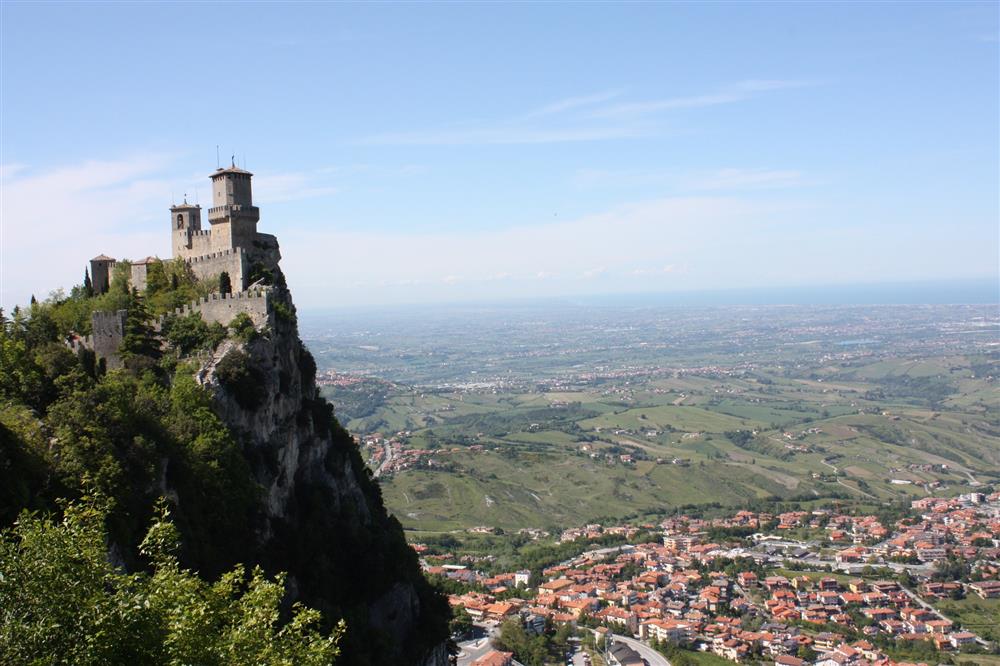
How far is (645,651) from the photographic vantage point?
69.1 meters

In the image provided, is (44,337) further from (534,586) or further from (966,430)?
(966,430)

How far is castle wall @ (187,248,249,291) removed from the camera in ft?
130

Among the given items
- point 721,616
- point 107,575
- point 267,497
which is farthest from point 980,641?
point 107,575

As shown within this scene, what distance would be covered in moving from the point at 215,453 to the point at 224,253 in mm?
13479

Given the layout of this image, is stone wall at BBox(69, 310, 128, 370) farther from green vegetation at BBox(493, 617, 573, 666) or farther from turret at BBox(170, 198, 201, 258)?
green vegetation at BBox(493, 617, 573, 666)

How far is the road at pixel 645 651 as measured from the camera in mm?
66194

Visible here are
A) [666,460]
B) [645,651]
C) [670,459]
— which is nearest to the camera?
[645,651]

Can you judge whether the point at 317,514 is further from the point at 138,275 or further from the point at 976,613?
the point at 976,613

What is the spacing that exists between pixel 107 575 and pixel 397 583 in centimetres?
2742

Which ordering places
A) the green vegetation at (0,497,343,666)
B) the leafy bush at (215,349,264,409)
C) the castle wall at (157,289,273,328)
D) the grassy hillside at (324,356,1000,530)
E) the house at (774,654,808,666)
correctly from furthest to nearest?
the grassy hillside at (324,356,1000,530), the house at (774,654,808,666), the castle wall at (157,289,273,328), the leafy bush at (215,349,264,409), the green vegetation at (0,497,343,666)

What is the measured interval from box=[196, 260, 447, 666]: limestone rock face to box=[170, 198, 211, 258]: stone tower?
3.45 meters

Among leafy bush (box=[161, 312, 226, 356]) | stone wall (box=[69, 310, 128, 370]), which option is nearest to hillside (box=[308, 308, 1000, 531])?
leafy bush (box=[161, 312, 226, 356])

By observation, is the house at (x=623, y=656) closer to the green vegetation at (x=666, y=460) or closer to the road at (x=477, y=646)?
the road at (x=477, y=646)

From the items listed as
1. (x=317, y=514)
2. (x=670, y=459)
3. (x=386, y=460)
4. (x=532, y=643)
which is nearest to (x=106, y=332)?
(x=317, y=514)
